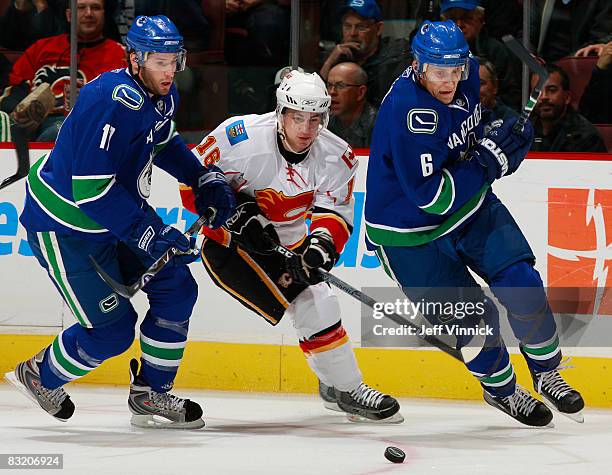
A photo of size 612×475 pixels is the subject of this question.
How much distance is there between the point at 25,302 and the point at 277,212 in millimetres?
→ 1379

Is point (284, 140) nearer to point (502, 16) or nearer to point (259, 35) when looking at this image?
point (259, 35)

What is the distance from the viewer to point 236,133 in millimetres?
4105

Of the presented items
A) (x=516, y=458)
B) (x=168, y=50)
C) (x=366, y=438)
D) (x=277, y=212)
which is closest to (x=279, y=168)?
(x=277, y=212)

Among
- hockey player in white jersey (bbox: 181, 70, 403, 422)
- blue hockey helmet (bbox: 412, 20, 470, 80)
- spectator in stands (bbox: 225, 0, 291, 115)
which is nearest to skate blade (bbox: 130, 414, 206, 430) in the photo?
hockey player in white jersey (bbox: 181, 70, 403, 422)

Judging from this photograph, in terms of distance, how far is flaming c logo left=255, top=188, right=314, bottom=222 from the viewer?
13.6ft

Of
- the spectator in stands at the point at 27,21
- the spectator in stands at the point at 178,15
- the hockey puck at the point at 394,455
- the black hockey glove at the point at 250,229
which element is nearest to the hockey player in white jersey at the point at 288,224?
the black hockey glove at the point at 250,229

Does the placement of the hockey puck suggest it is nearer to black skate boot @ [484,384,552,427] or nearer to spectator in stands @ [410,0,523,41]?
black skate boot @ [484,384,552,427]

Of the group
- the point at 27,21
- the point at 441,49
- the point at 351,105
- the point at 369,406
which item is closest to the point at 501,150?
the point at 441,49

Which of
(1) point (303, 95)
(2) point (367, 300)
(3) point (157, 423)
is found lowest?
(3) point (157, 423)

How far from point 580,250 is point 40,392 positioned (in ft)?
6.56

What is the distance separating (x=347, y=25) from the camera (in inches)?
194

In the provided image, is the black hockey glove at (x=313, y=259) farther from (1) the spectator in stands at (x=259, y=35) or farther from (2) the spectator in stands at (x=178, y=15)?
(2) the spectator in stands at (x=178, y=15)

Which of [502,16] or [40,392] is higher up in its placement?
[502,16]

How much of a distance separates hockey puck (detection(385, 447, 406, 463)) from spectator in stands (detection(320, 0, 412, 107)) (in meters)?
1.86
